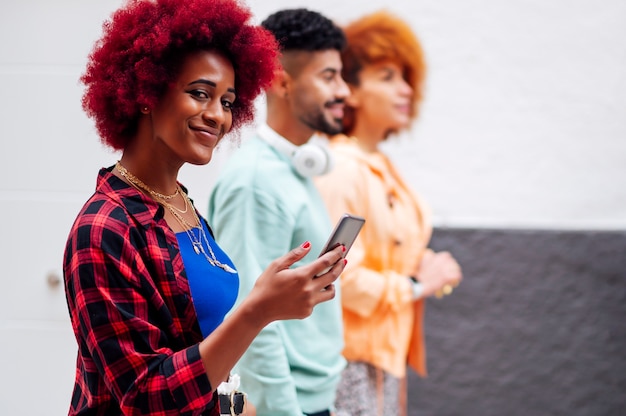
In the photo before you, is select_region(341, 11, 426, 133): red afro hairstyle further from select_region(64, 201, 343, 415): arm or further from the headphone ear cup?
select_region(64, 201, 343, 415): arm

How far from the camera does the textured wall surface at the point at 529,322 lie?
409 centimetres

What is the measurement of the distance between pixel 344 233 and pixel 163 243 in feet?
0.98

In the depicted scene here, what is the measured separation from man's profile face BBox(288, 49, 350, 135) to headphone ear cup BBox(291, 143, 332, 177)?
127 millimetres

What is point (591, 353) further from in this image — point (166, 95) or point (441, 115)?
point (166, 95)

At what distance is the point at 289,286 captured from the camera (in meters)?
1.30

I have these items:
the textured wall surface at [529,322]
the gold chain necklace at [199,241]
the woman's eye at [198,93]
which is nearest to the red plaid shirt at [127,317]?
the gold chain necklace at [199,241]

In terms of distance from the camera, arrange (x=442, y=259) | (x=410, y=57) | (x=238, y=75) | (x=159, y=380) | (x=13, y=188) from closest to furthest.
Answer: (x=159, y=380) < (x=238, y=75) < (x=13, y=188) < (x=442, y=259) < (x=410, y=57)

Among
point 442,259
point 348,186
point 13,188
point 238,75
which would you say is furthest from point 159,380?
point 442,259

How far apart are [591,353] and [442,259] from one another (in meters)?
1.40

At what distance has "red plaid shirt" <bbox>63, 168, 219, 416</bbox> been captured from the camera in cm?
124

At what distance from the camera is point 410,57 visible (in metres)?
3.35

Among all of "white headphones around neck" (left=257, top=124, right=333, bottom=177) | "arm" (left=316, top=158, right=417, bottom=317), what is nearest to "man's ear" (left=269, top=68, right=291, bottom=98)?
"white headphones around neck" (left=257, top=124, right=333, bottom=177)

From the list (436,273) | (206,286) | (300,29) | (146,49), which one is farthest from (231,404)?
(436,273)

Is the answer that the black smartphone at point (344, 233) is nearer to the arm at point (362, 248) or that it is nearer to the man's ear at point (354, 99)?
the arm at point (362, 248)
